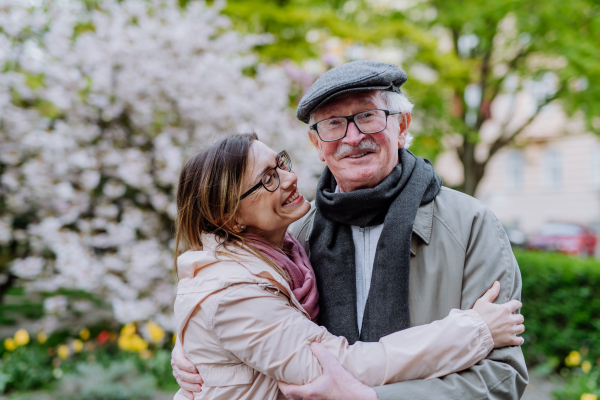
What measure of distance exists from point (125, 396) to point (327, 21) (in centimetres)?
659

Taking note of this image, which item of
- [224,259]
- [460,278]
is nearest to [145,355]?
[224,259]

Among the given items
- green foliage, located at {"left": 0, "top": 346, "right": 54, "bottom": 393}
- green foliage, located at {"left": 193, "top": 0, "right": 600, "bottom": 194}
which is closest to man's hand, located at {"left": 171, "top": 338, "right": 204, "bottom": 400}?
green foliage, located at {"left": 0, "top": 346, "right": 54, "bottom": 393}

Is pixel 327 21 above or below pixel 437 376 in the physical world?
above

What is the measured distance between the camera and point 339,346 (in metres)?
1.60

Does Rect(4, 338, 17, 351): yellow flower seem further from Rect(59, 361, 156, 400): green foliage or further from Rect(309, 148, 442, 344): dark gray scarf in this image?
Rect(309, 148, 442, 344): dark gray scarf

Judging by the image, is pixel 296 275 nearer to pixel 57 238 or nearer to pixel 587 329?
pixel 57 238

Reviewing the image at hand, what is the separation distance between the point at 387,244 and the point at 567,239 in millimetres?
17424

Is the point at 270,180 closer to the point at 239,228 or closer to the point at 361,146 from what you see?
the point at 239,228

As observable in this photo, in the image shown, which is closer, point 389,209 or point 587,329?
point 389,209

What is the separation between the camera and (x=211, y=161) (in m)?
1.89

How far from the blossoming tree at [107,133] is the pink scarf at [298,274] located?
3296 millimetres

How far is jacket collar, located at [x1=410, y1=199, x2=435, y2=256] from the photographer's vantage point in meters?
1.78

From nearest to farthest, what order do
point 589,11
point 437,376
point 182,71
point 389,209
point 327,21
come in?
1. point 437,376
2. point 389,209
3. point 182,71
4. point 327,21
5. point 589,11

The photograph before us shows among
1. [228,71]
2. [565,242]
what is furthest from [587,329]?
[565,242]
